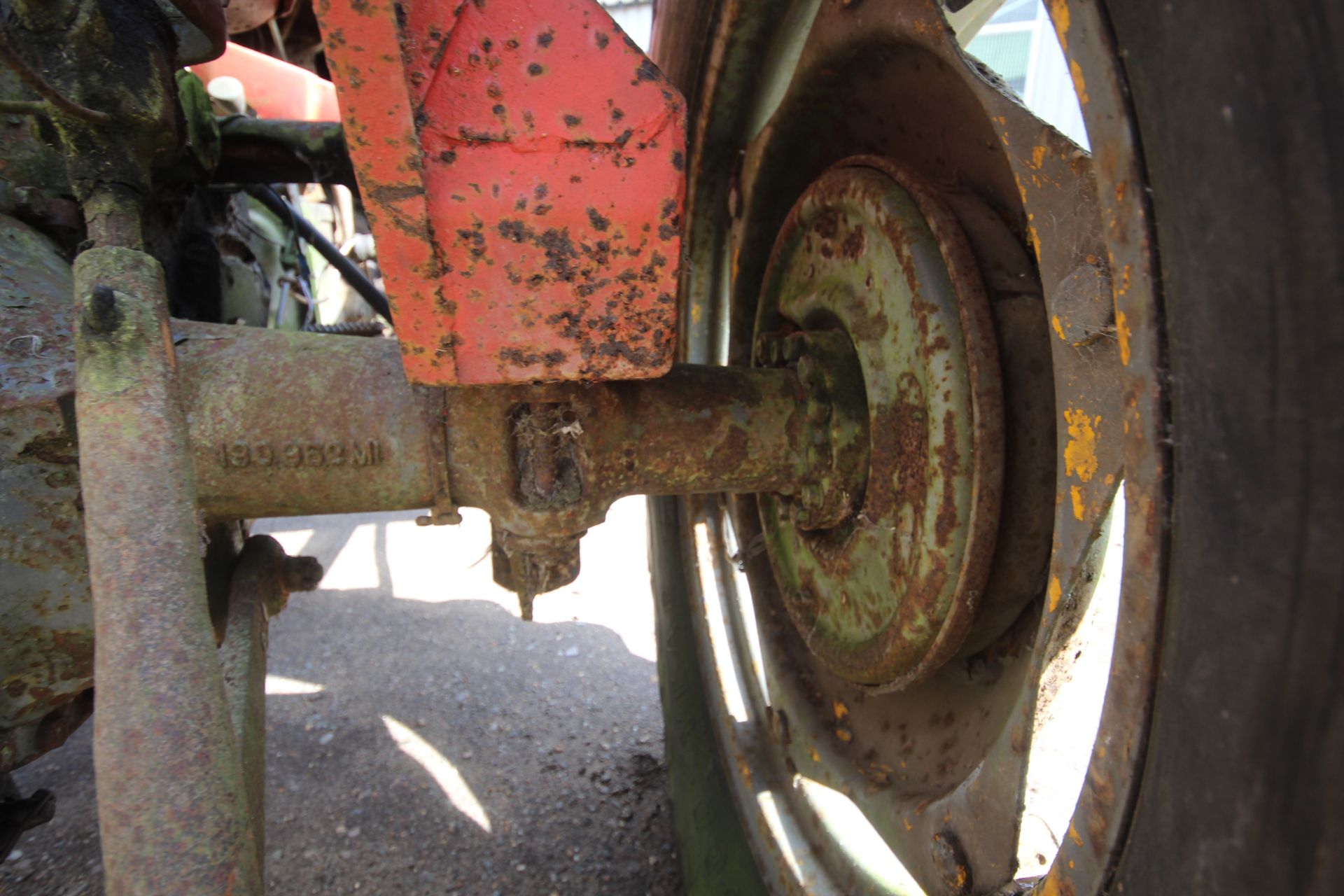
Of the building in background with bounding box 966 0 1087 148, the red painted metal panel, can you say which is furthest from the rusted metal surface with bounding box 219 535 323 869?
the building in background with bounding box 966 0 1087 148

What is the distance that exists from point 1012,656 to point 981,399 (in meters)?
0.28

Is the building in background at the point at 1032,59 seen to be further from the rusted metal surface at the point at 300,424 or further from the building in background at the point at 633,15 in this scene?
the rusted metal surface at the point at 300,424

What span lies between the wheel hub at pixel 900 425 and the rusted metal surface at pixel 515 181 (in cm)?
27

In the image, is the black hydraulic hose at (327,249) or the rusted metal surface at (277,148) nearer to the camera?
the rusted metal surface at (277,148)

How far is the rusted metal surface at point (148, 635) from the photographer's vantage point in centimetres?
51

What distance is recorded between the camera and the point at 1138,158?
1.27 ft

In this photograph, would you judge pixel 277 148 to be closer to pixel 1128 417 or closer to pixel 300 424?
pixel 300 424

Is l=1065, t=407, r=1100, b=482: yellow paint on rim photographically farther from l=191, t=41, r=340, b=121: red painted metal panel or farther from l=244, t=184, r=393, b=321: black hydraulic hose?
l=191, t=41, r=340, b=121: red painted metal panel

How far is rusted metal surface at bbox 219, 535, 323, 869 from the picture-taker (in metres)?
0.80

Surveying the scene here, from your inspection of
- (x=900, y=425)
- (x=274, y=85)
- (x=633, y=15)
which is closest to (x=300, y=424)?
(x=900, y=425)

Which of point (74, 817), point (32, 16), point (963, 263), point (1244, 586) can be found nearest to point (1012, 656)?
point (963, 263)

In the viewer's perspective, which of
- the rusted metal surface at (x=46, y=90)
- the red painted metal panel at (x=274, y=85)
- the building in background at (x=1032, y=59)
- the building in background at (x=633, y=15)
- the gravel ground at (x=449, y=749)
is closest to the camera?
the rusted metal surface at (x=46, y=90)

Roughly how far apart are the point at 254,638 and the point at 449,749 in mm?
1014

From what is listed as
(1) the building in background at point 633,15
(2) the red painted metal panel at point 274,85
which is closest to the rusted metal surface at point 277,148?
(2) the red painted metal panel at point 274,85
